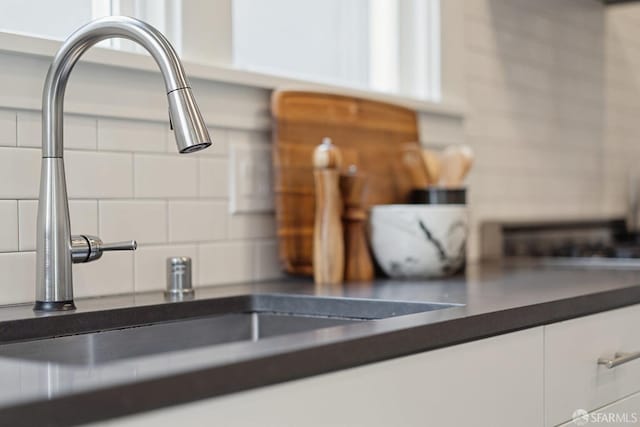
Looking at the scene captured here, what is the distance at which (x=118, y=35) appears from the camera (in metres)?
1.26

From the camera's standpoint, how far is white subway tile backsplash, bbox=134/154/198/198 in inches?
60.7

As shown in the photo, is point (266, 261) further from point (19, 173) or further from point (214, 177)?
point (19, 173)

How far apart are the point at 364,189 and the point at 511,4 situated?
40.1 inches

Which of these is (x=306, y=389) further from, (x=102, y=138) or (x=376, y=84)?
(x=376, y=84)

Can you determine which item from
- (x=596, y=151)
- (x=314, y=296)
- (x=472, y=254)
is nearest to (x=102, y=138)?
(x=314, y=296)

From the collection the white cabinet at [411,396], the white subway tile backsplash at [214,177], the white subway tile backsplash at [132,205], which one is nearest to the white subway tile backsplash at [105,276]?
the white subway tile backsplash at [132,205]

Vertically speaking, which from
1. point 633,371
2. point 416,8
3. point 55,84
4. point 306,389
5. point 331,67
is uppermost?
point 416,8

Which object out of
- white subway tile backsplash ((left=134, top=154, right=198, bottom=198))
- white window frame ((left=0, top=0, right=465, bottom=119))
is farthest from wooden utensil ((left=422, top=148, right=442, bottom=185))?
white subway tile backsplash ((left=134, top=154, right=198, bottom=198))

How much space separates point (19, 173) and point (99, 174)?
15 cm

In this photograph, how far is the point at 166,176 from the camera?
159 centimetres

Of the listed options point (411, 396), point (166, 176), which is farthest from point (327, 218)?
point (411, 396)

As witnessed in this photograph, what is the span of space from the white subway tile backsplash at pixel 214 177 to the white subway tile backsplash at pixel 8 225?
388 mm

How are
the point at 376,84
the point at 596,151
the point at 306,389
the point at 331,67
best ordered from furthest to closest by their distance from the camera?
the point at 596,151
the point at 376,84
the point at 331,67
the point at 306,389

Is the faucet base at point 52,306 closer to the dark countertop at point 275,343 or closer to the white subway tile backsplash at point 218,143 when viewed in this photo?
the dark countertop at point 275,343
